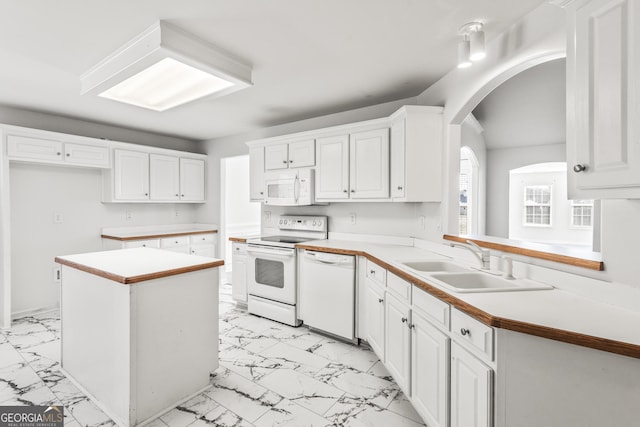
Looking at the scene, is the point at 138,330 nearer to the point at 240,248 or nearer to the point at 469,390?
the point at 469,390

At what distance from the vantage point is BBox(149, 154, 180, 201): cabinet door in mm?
4500

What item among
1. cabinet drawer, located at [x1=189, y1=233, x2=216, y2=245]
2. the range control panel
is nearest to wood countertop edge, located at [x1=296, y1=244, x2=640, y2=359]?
the range control panel

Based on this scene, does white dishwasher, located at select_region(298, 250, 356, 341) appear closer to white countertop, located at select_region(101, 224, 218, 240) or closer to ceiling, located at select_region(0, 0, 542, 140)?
ceiling, located at select_region(0, 0, 542, 140)

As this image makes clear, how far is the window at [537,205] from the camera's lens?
20.2 feet

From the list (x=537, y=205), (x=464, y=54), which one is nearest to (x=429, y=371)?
(x=464, y=54)

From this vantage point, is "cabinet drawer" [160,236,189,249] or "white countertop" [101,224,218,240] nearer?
"white countertop" [101,224,218,240]

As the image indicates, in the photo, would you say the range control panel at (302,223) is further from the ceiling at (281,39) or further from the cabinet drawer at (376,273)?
the ceiling at (281,39)

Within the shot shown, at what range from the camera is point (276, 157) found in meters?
3.84

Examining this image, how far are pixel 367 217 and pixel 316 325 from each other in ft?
4.17

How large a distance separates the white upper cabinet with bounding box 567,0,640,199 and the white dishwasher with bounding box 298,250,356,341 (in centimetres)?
189

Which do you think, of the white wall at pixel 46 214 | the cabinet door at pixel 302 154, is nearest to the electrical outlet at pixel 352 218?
the cabinet door at pixel 302 154

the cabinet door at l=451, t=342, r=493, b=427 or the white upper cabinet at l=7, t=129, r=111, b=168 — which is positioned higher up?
the white upper cabinet at l=7, t=129, r=111, b=168

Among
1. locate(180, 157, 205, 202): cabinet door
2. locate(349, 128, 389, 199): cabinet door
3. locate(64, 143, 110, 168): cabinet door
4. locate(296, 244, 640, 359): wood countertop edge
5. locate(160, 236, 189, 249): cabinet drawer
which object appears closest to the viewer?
locate(296, 244, 640, 359): wood countertop edge

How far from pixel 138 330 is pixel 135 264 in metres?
A: 0.49
